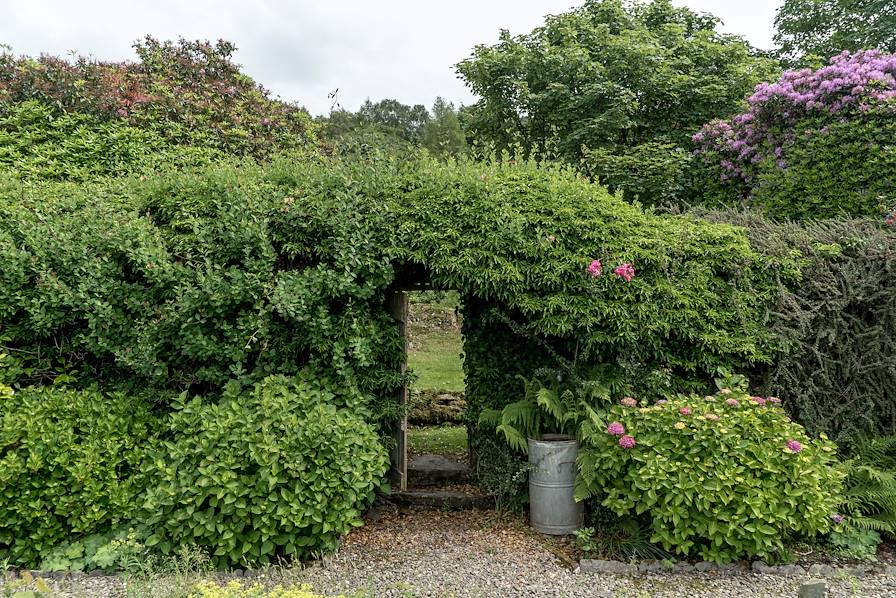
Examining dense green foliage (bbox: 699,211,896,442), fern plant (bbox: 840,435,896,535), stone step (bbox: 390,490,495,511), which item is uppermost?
dense green foliage (bbox: 699,211,896,442)

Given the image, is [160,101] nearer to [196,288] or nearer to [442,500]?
[196,288]

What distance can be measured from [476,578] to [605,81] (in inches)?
416

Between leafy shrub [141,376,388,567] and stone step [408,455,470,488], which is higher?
leafy shrub [141,376,388,567]

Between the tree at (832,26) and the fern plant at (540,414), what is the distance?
51.6ft

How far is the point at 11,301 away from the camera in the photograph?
15.8 feet

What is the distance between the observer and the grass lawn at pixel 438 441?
23.5 feet

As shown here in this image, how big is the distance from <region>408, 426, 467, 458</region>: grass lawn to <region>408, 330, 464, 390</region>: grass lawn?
3.84 feet

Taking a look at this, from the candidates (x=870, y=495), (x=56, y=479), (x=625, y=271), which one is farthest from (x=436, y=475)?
(x=870, y=495)

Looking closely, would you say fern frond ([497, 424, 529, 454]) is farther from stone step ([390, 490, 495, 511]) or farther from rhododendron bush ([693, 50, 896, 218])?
rhododendron bush ([693, 50, 896, 218])

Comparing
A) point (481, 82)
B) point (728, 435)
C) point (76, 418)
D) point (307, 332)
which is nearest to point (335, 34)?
point (481, 82)

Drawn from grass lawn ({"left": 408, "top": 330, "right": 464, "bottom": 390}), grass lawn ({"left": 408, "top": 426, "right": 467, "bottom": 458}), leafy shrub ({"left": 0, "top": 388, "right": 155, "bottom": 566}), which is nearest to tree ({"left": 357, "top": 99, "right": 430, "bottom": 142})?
grass lawn ({"left": 408, "top": 330, "right": 464, "bottom": 390})

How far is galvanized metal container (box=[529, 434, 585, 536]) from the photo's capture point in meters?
4.91

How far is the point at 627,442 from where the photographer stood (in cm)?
433

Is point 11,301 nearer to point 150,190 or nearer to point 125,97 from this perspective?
point 150,190
